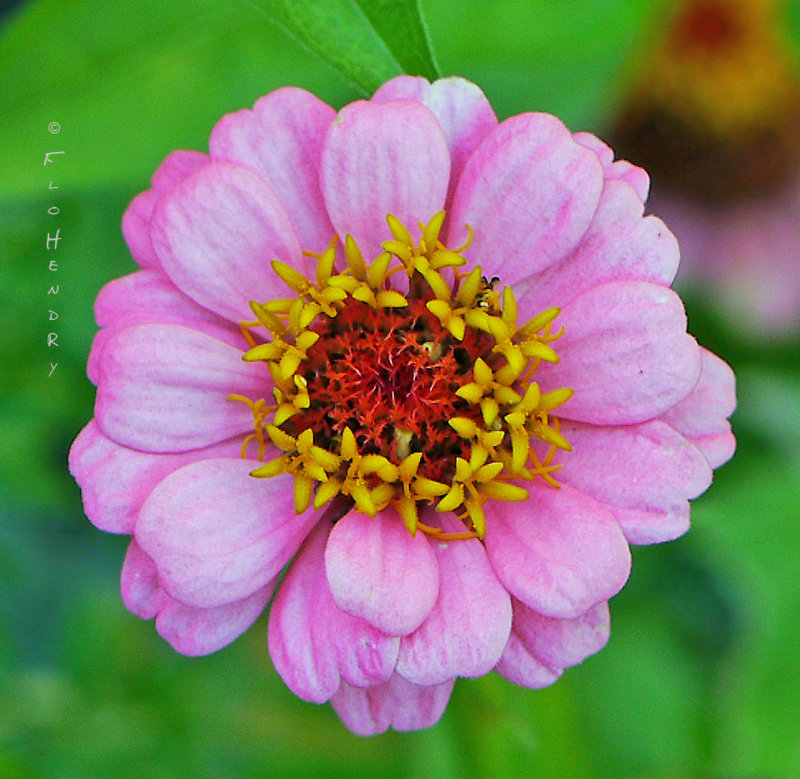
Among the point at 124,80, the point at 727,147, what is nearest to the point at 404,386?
the point at 124,80

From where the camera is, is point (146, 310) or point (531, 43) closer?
point (146, 310)

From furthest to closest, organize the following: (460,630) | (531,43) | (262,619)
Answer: (262,619), (531,43), (460,630)

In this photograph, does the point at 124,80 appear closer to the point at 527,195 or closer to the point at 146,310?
the point at 146,310

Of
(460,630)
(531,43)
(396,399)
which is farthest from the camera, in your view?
(531,43)

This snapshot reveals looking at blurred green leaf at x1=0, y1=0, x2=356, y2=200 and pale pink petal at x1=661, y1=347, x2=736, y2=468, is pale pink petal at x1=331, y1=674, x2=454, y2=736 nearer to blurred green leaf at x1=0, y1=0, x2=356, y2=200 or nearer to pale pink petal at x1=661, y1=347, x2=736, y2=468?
pale pink petal at x1=661, y1=347, x2=736, y2=468

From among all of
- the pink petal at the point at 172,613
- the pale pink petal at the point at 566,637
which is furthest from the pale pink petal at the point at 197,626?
the pale pink petal at the point at 566,637

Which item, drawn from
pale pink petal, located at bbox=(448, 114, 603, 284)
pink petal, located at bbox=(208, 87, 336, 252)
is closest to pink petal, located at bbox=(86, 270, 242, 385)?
pink petal, located at bbox=(208, 87, 336, 252)
